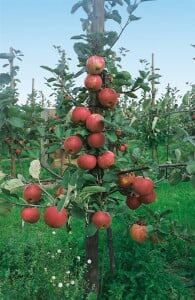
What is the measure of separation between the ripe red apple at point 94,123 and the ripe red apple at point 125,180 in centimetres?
34

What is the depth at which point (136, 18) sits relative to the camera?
243cm

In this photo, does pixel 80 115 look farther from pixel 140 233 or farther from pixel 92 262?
pixel 92 262

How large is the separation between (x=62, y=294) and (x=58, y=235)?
1.61 metres

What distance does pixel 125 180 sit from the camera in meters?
2.39

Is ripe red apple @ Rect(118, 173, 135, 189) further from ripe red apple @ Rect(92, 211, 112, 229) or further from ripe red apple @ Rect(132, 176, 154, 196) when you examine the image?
ripe red apple @ Rect(92, 211, 112, 229)

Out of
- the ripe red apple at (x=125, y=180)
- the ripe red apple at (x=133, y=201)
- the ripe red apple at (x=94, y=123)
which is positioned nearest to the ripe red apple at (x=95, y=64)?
the ripe red apple at (x=94, y=123)

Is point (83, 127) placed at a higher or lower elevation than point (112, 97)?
lower

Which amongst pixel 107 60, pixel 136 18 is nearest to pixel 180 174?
pixel 107 60

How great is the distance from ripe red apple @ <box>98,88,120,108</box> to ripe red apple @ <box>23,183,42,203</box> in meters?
0.56

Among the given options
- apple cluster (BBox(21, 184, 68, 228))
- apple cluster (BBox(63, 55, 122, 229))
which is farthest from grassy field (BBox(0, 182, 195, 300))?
apple cluster (BBox(21, 184, 68, 228))

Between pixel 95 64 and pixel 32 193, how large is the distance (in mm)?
715

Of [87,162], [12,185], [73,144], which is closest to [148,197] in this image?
[87,162]

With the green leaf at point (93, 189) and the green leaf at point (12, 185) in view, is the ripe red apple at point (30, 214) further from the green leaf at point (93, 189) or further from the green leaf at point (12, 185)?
the green leaf at point (93, 189)

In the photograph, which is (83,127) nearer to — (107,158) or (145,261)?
(107,158)
